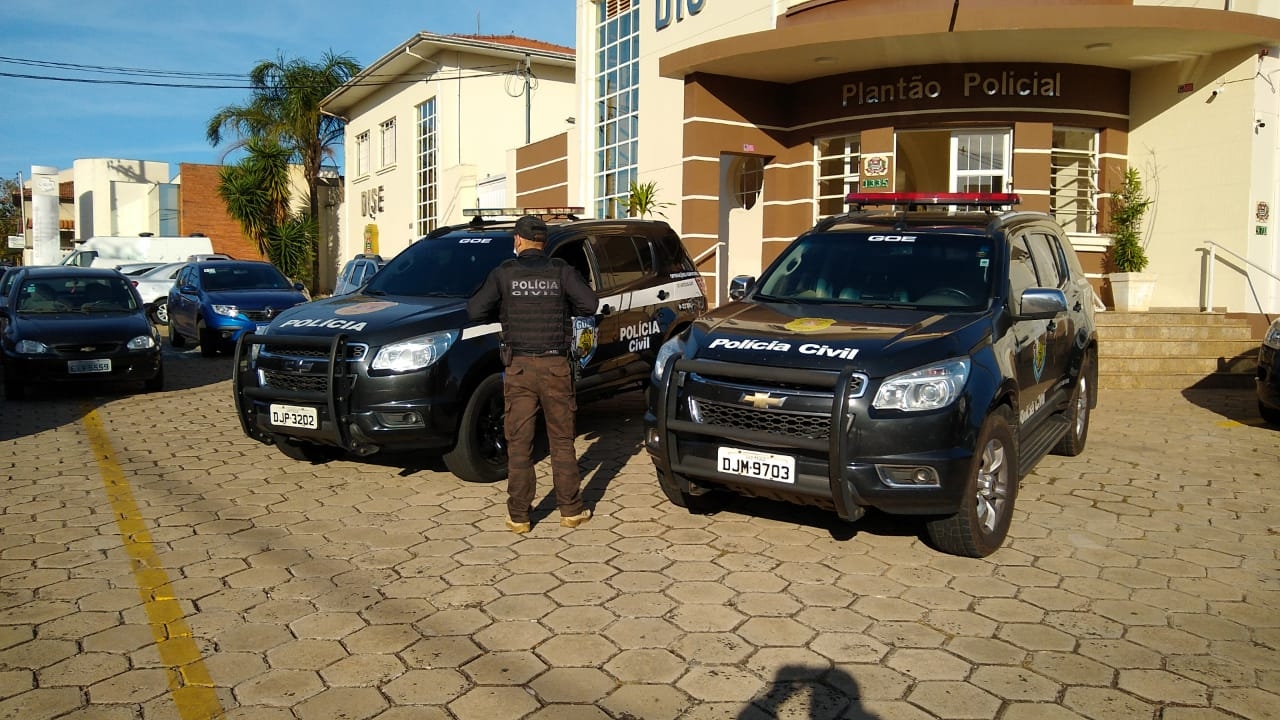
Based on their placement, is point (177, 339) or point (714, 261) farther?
point (177, 339)

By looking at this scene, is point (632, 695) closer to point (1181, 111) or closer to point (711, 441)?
point (711, 441)

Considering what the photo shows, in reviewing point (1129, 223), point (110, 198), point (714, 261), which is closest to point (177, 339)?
point (714, 261)

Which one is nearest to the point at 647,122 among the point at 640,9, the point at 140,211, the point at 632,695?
the point at 640,9

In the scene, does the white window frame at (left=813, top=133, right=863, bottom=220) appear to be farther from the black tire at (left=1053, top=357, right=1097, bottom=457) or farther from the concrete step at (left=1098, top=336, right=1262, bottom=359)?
the black tire at (left=1053, top=357, right=1097, bottom=457)

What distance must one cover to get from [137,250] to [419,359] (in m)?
26.5

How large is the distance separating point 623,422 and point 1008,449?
4.57 m

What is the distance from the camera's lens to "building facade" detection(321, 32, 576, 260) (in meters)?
25.6

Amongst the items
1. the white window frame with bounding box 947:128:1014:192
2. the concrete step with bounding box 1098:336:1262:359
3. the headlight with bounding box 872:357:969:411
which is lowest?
the concrete step with bounding box 1098:336:1262:359

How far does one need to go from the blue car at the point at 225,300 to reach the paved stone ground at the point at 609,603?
7869 millimetres

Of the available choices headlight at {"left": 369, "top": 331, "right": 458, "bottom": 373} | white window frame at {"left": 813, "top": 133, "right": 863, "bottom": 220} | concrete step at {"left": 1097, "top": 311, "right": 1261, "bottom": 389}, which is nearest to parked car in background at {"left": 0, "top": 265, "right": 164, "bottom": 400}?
headlight at {"left": 369, "top": 331, "right": 458, "bottom": 373}

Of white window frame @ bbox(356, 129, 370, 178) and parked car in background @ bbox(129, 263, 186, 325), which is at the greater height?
white window frame @ bbox(356, 129, 370, 178)

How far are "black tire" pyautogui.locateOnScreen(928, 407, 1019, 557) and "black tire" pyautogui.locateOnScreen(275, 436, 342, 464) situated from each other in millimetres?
4697

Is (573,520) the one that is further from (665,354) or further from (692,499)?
(665,354)

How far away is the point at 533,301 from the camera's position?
18.5ft
